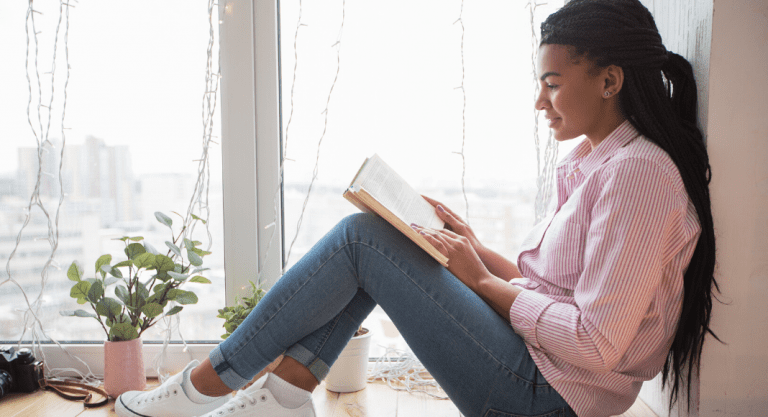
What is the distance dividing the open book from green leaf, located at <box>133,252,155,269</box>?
2.14ft

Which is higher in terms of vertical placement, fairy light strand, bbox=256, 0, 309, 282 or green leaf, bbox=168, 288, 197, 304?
fairy light strand, bbox=256, 0, 309, 282

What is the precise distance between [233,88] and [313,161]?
31cm

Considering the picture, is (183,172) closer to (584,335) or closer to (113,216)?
(113,216)

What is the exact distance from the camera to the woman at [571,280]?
0.74 meters

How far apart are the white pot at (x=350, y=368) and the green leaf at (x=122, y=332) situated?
515 mm

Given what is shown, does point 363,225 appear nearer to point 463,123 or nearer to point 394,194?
point 394,194

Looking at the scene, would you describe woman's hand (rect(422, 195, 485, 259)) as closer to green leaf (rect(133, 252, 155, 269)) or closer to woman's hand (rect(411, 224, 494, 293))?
woman's hand (rect(411, 224, 494, 293))

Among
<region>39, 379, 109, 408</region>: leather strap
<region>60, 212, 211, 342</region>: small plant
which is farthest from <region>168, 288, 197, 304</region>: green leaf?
<region>39, 379, 109, 408</region>: leather strap

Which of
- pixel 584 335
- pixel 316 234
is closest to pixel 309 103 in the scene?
pixel 316 234

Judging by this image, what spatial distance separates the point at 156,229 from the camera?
5.12ft

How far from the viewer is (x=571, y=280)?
852 mm

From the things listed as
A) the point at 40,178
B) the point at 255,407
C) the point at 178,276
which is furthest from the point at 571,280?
the point at 40,178

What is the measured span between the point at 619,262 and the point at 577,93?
31 centimetres

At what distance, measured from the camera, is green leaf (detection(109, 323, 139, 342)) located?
1328 millimetres
